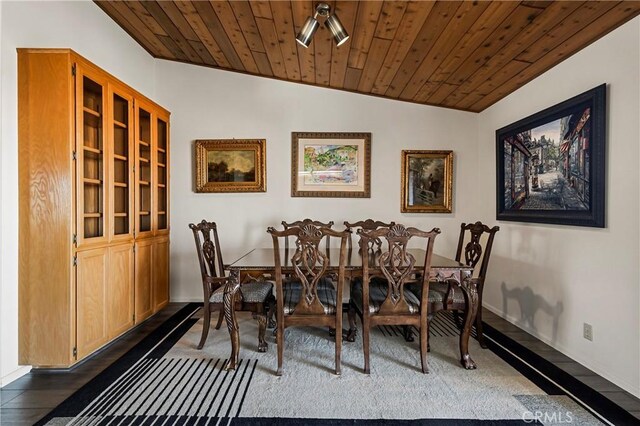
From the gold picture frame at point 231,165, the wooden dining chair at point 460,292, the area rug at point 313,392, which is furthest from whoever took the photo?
the gold picture frame at point 231,165

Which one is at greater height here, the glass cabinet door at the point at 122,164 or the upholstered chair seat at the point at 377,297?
the glass cabinet door at the point at 122,164

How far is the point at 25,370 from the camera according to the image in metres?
2.12

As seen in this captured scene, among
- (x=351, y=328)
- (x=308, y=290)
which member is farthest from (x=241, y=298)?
(x=351, y=328)

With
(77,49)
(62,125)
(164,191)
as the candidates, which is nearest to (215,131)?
(164,191)

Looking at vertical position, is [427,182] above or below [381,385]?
above

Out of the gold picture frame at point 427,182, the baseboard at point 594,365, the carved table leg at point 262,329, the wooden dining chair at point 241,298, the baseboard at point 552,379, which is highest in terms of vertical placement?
the gold picture frame at point 427,182

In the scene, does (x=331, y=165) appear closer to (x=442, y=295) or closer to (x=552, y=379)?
(x=442, y=295)

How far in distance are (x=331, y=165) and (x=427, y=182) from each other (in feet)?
4.08

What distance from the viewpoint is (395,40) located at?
252cm

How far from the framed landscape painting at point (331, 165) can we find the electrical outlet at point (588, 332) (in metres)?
2.32

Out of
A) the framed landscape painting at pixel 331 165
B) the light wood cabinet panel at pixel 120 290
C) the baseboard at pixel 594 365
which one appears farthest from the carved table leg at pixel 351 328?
the light wood cabinet panel at pixel 120 290

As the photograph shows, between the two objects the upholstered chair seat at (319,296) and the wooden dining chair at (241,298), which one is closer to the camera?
the upholstered chair seat at (319,296)

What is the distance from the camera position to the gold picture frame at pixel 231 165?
3.70m

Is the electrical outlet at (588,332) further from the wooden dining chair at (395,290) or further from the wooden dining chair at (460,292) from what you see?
the wooden dining chair at (395,290)
